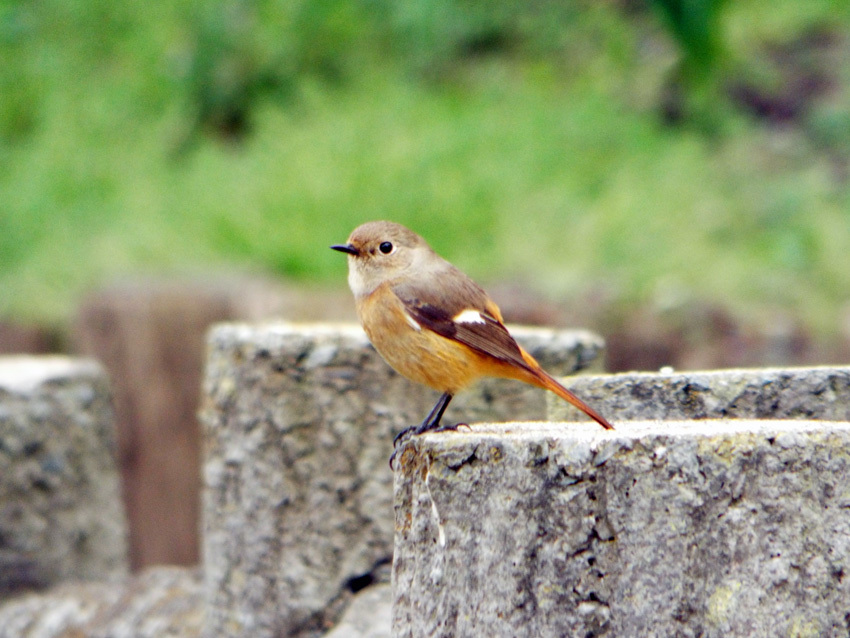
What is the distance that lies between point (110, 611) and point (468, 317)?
75.1 inches

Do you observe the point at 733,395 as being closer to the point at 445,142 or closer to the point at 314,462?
the point at 314,462

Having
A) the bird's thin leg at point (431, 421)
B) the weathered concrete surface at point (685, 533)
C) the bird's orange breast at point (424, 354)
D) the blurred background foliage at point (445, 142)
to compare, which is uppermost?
the blurred background foliage at point (445, 142)

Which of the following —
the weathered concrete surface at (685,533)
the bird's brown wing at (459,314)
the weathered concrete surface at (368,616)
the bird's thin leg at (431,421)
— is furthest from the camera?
the weathered concrete surface at (368,616)

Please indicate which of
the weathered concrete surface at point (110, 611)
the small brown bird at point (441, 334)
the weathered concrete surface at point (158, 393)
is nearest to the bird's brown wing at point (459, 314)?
the small brown bird at point (441, 334)

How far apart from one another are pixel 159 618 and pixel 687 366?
264 centimetres

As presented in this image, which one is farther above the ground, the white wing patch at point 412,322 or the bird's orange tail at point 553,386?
the white wing patch at point 412,322

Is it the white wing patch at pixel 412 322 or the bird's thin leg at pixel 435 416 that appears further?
the white wing patch at pixel 412 322

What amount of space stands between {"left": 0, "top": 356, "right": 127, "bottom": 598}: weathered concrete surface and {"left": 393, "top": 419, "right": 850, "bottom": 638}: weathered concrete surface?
8.71ft

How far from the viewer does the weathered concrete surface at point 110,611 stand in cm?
385

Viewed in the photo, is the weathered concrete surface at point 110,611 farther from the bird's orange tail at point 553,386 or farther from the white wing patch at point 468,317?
the bird's orange tail at point 553,386

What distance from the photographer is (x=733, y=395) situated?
262 cm

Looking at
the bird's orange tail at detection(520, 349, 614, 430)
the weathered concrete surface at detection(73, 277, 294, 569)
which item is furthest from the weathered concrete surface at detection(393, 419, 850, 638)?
the weathered concrete surface at detection(73, 277, 294, 569)

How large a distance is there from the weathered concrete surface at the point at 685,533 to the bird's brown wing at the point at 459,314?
76 centimetres

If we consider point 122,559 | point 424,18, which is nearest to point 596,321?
point 122,559
